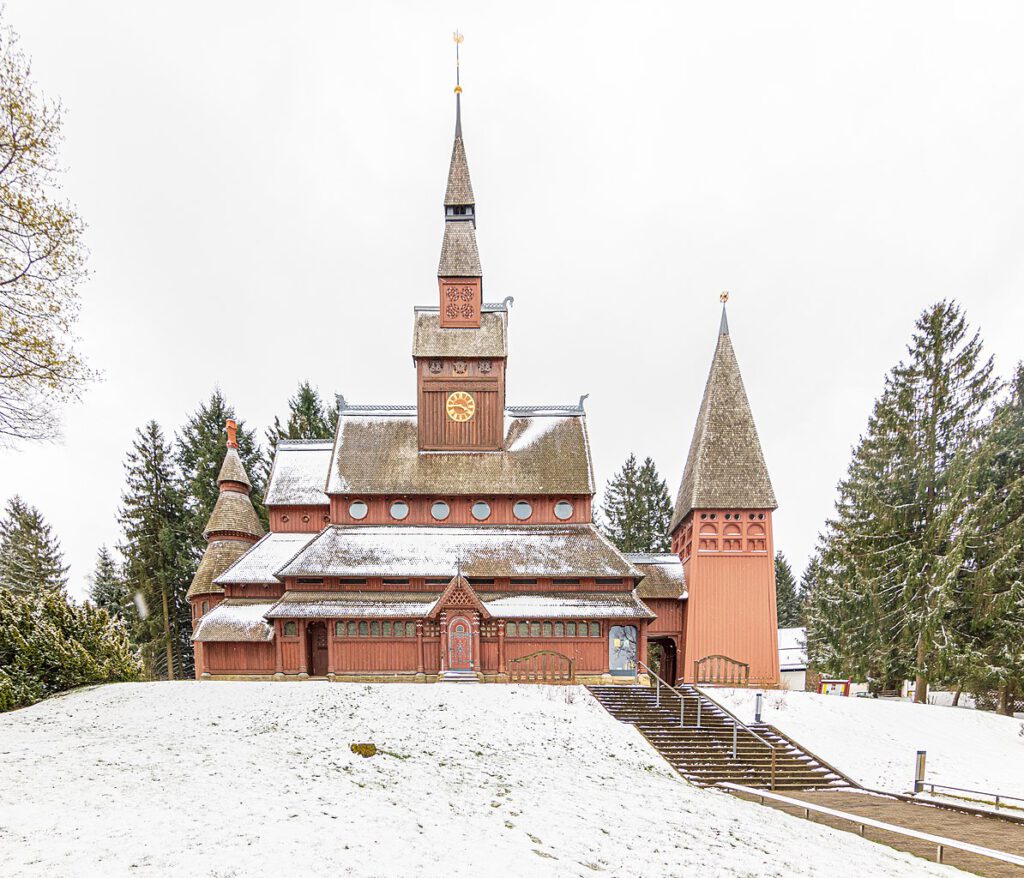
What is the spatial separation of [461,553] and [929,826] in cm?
1593

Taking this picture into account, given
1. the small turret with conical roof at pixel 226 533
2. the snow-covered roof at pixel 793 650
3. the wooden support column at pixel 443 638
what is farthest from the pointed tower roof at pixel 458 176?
the snow-covered roof at pixel 793 650

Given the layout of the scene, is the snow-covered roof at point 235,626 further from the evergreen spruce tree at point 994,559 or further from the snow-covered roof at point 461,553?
the evergreen spruce tree at point 994,559

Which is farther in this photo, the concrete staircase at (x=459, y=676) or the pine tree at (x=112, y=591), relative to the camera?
the pine tree at (x=112, y=591)

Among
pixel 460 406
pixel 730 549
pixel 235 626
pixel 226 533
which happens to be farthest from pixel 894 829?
pixel 226 533

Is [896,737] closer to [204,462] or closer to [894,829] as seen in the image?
[894,829]

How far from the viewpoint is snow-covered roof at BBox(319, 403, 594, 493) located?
24.1 meters

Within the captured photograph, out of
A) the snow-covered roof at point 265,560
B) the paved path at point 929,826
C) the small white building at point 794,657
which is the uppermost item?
the snow-covered roof at point 265,560

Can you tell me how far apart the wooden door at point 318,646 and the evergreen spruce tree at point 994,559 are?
22987mm

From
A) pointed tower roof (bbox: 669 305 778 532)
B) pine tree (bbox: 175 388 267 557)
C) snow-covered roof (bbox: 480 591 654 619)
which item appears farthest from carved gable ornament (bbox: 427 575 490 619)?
pine tree (bbox: 175 388 267 557)

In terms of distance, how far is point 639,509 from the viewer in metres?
49.9

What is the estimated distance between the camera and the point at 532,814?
25.6 ft

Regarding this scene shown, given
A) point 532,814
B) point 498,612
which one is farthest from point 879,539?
point 532,814

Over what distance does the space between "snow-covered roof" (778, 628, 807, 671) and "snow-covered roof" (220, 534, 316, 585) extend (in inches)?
1419

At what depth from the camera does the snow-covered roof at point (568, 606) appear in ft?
67.5
